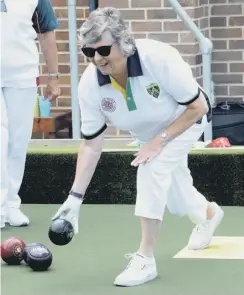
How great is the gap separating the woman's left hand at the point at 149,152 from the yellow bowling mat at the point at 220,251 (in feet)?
2.54

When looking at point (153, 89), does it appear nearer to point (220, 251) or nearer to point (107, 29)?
point (107, 29)

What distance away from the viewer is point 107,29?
5648 millimetres

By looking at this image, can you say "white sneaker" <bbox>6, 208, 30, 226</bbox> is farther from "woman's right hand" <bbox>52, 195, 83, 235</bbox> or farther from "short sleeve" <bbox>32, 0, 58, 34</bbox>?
"woman's right hand" <bbox>52, 195, 83, 235</bbox>

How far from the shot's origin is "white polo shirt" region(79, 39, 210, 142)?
5.75 m

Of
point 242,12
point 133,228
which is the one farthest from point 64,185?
point 242,12

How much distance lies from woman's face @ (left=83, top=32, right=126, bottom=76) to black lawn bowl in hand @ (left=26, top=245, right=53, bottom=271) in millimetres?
1014

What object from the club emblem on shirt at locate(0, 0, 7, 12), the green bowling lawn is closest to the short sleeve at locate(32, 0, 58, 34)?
the club emblem on shirt at locate(0, 0, 7, 12)

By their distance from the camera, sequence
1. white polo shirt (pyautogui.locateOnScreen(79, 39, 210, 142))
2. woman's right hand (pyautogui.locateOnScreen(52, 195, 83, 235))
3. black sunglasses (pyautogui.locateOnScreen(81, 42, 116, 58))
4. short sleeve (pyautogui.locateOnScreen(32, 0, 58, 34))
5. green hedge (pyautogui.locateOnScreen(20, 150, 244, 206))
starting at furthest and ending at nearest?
green hedge (pyautogui.locateOnScreen(20, 150, 244, 206)) < short sleeve (pyautogui.locateOnScreen(32, 0, 58, 34)) < woman's right hand (pyautogui.locateOnScreen(52, 195, 83, 235)) < white polo shirt (pyautogui.locateOnScreen(79, 39, 210, 142)) < black sunglasses (pyautogui.locateOnScreen(81, 42, 116, 58))

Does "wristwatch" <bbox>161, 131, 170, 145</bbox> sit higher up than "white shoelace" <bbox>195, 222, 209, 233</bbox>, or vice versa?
"wristwatch" <bbox>161, 131, 170, 145</bbox>

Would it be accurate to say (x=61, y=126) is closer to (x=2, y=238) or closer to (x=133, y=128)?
(x=2, y=238)

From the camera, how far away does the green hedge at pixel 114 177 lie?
7910mm

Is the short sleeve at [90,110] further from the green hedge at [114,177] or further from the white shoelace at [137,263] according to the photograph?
the green hedge at [114,177]

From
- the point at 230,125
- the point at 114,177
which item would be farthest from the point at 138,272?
the point at 230,125

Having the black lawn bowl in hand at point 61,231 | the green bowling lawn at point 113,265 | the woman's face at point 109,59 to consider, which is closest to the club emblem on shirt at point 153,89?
the woman's face at point 109,59
